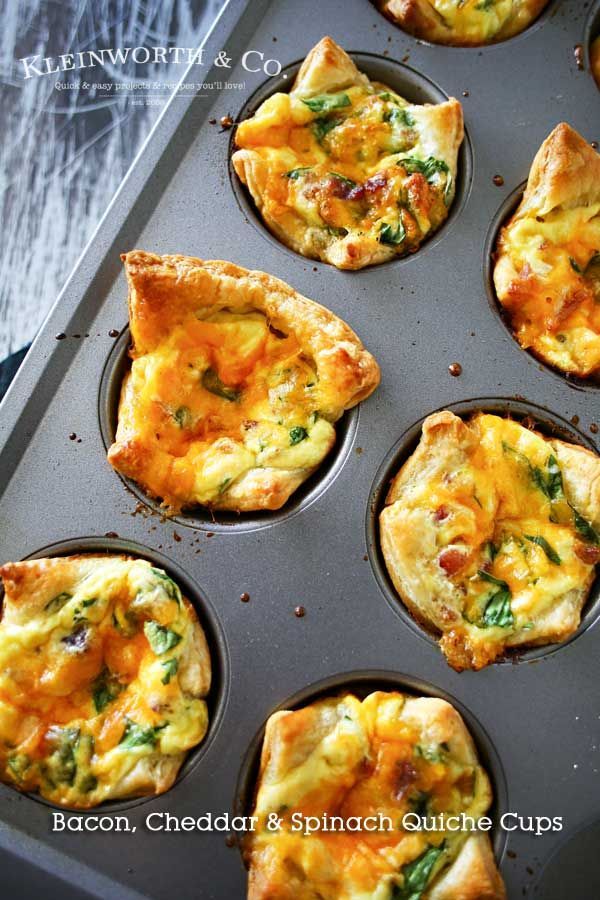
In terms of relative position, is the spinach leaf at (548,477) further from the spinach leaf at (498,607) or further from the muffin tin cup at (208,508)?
the muffin tin cup at (208,508)

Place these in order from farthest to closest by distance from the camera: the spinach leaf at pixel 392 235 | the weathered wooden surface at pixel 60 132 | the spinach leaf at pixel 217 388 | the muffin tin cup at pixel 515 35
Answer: the weathered wooden surface at pixel 60 132 → the muffin tin cup at pixel 515 35 → the spinach leaf at pixel 392 235 → the spinach leaf at pixel 217 388

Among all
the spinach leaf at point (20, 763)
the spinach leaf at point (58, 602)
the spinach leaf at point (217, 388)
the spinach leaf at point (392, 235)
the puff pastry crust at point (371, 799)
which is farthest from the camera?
the spinach leaf at point (392, 235)

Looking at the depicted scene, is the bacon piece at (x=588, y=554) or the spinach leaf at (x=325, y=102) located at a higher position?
the spinach leaf at (x=325, y=102)

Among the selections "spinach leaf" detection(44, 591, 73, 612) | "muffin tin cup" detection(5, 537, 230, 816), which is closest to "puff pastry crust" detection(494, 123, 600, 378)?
"muffin tin cup" detection(5, 537, 230, 816)

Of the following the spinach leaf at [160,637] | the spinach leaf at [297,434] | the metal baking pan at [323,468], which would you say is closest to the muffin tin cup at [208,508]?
the metal baking pan at [323,468]

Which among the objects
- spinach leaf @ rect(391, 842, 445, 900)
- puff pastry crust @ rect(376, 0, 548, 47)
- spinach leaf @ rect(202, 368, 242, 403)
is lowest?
spinach leaf @ rect(391, 842, 445, 900)

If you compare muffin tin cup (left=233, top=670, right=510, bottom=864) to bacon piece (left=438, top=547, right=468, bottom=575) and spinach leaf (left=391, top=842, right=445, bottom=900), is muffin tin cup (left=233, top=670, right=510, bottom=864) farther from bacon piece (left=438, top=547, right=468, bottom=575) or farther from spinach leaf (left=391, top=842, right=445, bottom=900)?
bacon piece (left=438, top=547, right=468, bottom=575)

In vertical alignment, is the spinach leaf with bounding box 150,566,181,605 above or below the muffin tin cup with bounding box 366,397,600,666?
below
